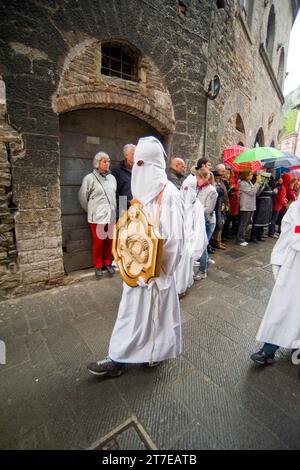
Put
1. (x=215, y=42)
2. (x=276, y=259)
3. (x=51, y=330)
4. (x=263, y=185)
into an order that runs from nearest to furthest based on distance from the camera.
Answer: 1. (x=276, y=259)
2. (x=51, y=330)
3. (x=215, y=42)
4. (x=263, y=185)

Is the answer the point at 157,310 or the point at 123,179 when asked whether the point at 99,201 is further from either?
the point at 157,310

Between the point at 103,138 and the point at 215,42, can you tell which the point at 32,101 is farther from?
the point at 215,42

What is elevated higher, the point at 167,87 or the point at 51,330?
the point at 167,87

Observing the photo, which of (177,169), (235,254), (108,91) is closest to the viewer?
(177,169)

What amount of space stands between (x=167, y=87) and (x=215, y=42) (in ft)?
8.01

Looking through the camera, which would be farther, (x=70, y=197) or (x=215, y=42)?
(x=215, y=42)

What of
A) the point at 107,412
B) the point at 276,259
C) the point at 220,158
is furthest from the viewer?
the point at 220,158

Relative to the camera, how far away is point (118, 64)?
4.00m

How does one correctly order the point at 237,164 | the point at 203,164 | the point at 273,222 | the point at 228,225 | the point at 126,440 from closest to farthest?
the point at 126,440, the point at 203,164, the point at 237,164, the point at 228,225, the point at 273,222

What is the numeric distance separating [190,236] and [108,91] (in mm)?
2599

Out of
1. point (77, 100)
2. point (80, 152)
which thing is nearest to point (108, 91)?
point (77, 100)
